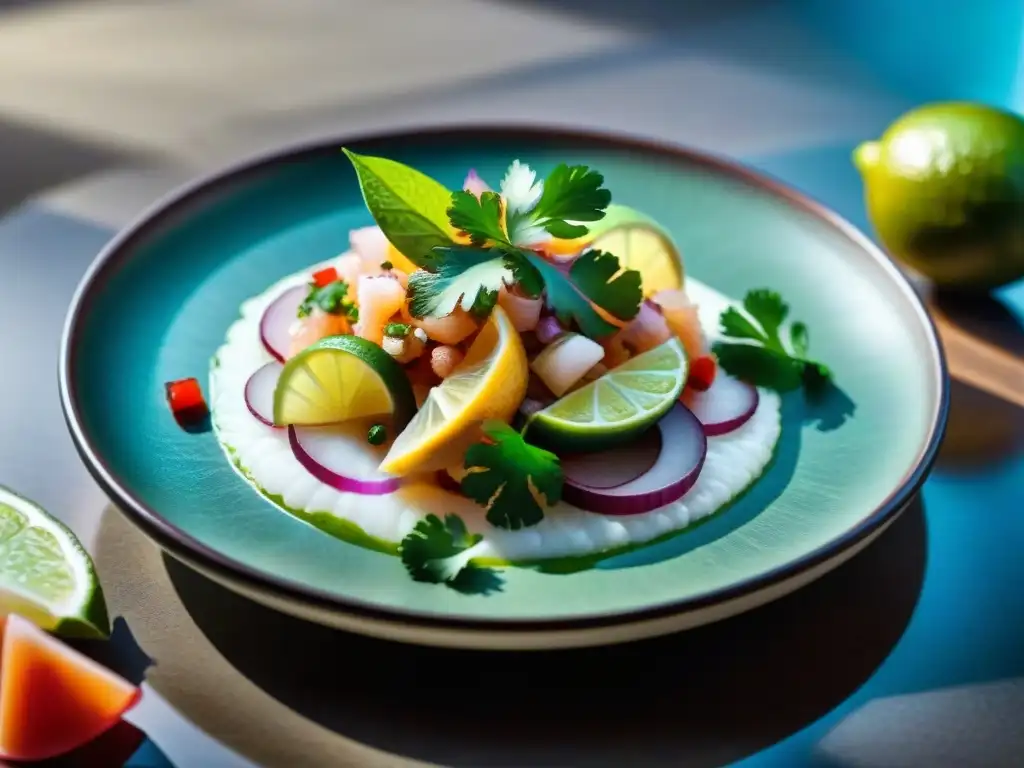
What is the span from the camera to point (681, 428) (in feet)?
7.91

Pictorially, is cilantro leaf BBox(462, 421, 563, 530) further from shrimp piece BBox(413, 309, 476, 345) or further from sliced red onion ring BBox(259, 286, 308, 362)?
sliced red onion ring BBox(259, 286, 308, 362)

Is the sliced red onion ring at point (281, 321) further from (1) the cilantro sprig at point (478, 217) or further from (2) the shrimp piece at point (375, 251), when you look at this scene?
(1) the cilantro sprig at point (478, 217)

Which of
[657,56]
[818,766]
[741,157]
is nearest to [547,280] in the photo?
[818,766]

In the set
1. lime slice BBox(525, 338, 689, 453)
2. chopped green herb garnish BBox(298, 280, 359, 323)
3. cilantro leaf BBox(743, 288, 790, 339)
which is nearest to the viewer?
lime slice BBox(525, 338, 689, 453)

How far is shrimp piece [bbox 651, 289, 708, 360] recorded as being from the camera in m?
2.63

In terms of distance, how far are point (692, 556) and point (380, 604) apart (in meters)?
0.62

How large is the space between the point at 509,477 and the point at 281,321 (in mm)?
779

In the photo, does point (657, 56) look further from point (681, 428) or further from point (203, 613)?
point (203, 613)

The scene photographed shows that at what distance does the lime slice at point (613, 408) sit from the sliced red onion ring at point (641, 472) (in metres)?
0.04

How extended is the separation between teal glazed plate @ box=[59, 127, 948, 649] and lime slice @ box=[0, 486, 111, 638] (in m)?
0.15

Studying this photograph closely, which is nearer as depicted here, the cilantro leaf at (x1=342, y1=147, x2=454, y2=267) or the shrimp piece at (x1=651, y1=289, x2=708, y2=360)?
the cilantro leaf at (x1=342, y1=147, x2=454, y2=267)

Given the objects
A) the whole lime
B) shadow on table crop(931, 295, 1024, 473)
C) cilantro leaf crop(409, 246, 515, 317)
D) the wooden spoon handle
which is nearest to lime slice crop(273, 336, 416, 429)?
cilantro leaf crop(409, 246, 515, 317)

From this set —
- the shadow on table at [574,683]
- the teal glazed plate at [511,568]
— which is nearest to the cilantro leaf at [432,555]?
the teal glazed plate at [511,568]

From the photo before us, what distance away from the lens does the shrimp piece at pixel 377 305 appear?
7.97 ft
